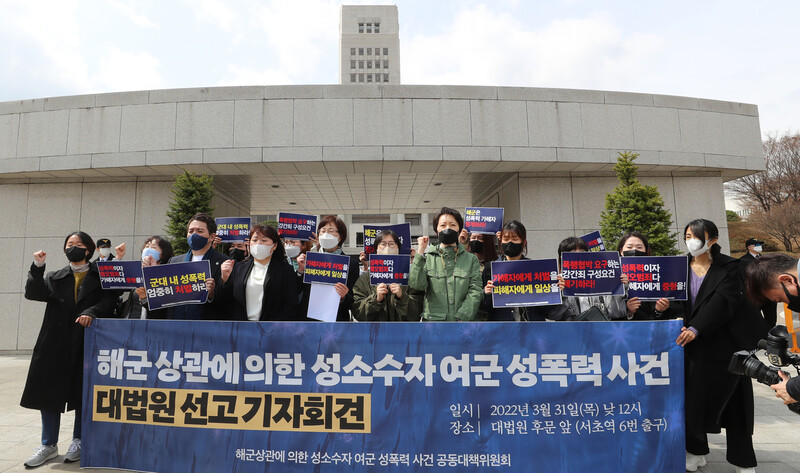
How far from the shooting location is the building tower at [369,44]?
95.5 metres

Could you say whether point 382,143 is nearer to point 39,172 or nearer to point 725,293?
point 725,293

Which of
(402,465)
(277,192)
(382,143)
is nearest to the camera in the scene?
(402,465)

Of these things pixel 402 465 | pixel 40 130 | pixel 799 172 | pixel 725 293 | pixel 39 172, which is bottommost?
pixel 402 465

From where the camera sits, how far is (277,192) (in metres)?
13.7

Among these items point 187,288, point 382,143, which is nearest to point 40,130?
point 382,143

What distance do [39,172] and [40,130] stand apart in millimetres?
1045

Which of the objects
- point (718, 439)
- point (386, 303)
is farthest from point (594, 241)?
point (386, 303)

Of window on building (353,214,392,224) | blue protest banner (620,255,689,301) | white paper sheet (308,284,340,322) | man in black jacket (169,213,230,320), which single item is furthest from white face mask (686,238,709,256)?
window on building (353,214,392,224)

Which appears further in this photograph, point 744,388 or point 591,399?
point 744,388

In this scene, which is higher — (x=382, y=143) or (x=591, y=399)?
(x=382, y=143)

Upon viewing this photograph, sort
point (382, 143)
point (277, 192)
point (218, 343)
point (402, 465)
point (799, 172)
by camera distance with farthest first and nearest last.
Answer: point (799, 172), point (277, 192), point (382, 143), point (218, 343), point (402, 465)

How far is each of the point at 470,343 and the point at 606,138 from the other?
925 centimetres

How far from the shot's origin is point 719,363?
341 centimetres

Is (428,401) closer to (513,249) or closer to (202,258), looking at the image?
(513,249)
